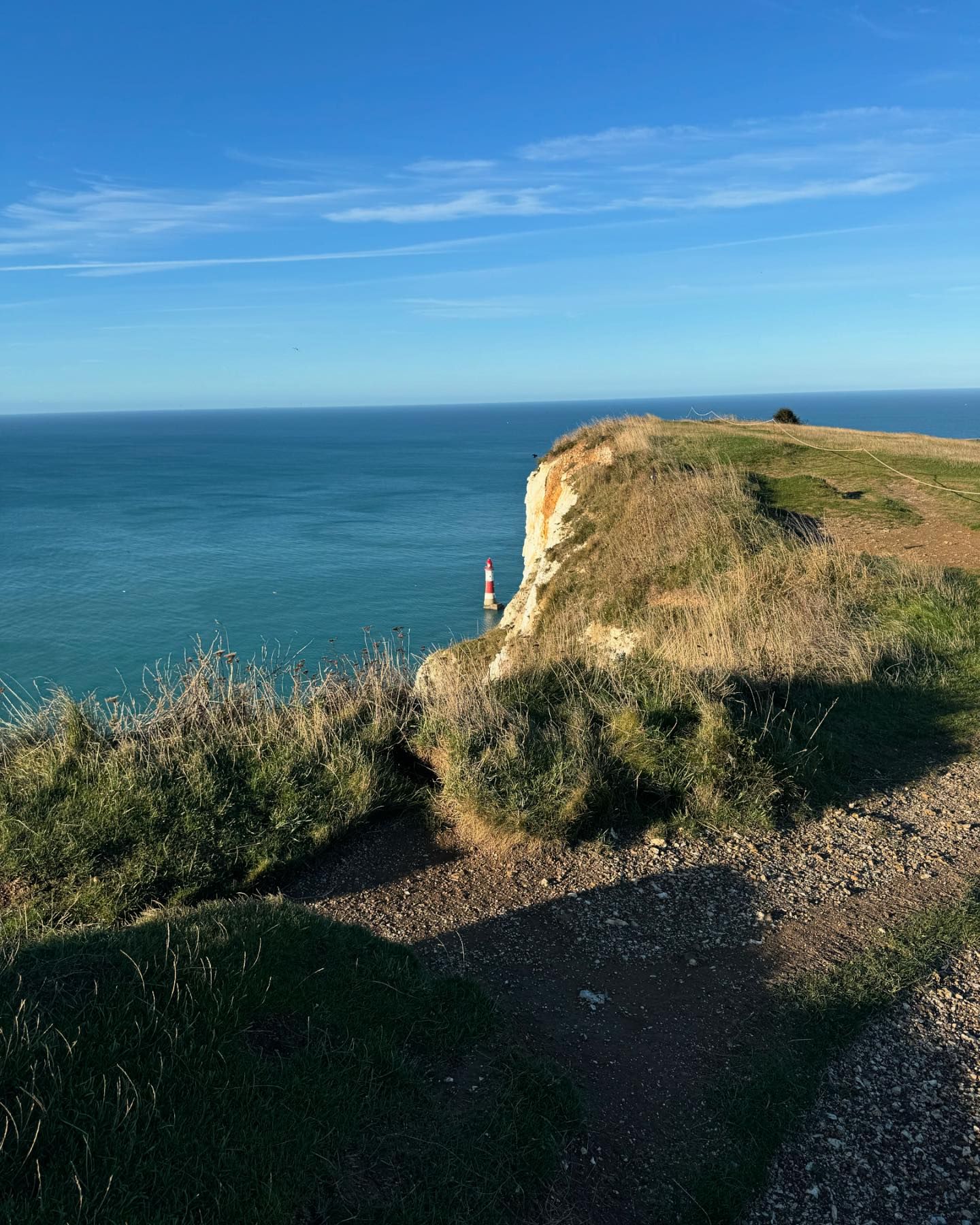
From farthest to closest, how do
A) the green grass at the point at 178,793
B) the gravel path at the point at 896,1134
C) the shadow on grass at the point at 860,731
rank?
the shadow on grass at the point at 860,731 → the green grass at the point at 178,793 → the gravel path at the point at 896,1134

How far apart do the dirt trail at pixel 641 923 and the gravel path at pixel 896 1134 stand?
0.49 meters

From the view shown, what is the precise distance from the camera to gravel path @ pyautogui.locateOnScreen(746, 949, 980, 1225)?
355cm

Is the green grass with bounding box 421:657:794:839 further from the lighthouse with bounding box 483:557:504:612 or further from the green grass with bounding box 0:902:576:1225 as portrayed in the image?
the lighthouse with bounding box 483:557:504:612

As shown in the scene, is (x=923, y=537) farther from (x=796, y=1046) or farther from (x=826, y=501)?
(x=796, y=1046)

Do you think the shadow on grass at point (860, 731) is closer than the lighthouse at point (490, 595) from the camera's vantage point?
Yes

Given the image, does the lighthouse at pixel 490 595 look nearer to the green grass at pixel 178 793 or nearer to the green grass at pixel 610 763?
the green grass at pixel 178 793

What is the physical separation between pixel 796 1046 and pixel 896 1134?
25.4 inches

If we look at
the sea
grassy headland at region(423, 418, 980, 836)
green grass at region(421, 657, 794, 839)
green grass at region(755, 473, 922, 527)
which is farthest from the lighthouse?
green grass at region(421, 657, 794, 839)

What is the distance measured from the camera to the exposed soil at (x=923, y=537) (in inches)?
540

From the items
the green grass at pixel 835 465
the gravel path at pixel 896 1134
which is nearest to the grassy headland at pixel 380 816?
the gravel path at pixel 896 1134

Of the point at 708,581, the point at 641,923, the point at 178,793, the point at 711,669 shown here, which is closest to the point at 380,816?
the point at 178,793

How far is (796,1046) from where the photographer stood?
448cm

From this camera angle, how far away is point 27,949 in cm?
418

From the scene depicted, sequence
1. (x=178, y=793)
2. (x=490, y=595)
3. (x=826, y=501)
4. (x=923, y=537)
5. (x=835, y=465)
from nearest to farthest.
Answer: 1. (x=178, y=793)
2. (x=923, y=537)
3. (x=826, y=501)
4. (x=835, y=465)
5. (x=490, y=595)
